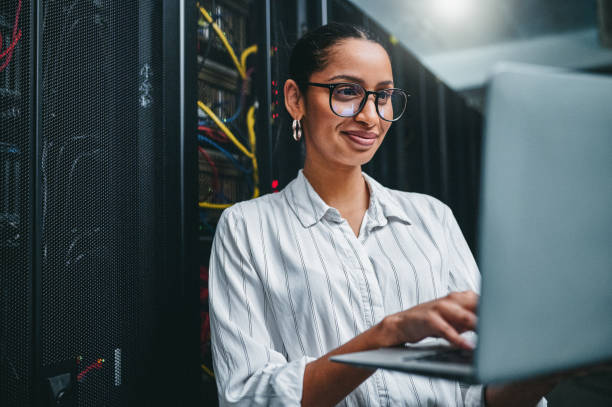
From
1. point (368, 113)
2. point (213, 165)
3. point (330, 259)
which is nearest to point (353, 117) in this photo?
point (368, 113)

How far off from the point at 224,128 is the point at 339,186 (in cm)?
41

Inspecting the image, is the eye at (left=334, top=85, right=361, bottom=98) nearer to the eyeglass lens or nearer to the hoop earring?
the eyeglass lens

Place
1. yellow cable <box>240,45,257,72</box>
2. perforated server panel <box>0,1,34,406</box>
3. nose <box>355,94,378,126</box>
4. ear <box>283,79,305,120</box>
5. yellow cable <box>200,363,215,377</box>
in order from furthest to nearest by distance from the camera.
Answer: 1. yellow cable <box>240,45,257,72</box>
2. yellow cable <box>200,363,215,377</box>
3. ear <box>283,79,305,120</box>
4. nose <box>355,94,378,126</box>
5. perforated server panel <box>0,1,34,406</box>

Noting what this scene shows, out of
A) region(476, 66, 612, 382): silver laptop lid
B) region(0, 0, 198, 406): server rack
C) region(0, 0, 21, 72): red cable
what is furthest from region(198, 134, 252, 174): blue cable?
region(476, 66, 612, 382): silver laptop lid

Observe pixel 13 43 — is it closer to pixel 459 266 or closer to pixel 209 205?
pixel 209 205

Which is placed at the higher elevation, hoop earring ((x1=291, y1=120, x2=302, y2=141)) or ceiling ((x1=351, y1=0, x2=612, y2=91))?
ceiling ((x1=351, y1=0, x2=612, y2=91))

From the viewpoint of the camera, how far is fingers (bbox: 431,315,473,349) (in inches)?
19.4

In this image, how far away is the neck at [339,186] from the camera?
1.02 metres

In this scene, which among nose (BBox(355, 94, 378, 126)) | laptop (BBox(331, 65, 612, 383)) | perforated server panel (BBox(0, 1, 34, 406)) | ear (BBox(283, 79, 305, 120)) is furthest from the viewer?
ear (BBox(283, 79, 305, 120))

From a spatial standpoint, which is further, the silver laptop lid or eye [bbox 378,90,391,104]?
eye [bbox 378,90,391,104]

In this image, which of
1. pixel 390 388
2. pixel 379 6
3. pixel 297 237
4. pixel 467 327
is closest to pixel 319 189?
pixel 297 237

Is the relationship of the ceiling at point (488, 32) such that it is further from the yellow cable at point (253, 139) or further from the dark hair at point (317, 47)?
the dark hair at point (317, 47)

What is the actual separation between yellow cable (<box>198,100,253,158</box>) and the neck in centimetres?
34

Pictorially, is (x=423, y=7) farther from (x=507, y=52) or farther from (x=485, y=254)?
(x=485, y=254)
